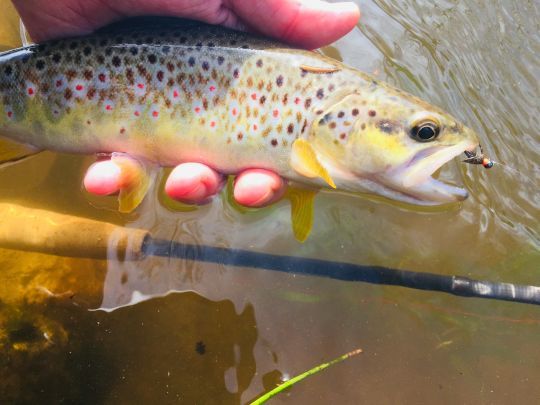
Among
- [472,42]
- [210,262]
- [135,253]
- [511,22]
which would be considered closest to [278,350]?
[210,262]

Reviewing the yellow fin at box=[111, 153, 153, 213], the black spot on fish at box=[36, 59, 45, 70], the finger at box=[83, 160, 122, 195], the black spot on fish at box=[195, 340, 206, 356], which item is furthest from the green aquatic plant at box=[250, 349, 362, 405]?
the black spot on fish at box=[36, 59, 45, 70]

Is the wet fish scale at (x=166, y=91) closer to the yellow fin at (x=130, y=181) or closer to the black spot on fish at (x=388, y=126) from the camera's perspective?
the yellow fin at (x=130, y=181)

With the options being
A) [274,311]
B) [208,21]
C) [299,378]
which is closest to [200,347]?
[274,311]

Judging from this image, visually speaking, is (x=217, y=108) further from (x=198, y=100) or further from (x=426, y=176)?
(x=426, y=176)

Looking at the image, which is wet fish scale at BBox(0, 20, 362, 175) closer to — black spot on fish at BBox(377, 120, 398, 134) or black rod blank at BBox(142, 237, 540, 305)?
black spot on fish at BBox(377, 120, 398, 134)

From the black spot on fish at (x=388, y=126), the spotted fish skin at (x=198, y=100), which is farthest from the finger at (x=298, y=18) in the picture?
the black spot on fish at (x=388, y=126)
